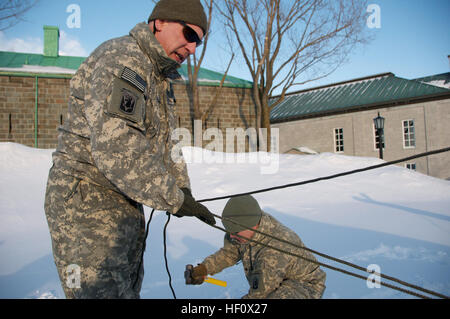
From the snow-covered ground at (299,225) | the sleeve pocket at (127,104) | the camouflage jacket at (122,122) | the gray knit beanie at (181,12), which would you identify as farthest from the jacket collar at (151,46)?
the snow-covered ground at (299,225)

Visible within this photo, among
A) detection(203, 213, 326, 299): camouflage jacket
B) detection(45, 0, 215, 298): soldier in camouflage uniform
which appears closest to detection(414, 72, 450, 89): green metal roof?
detection(203, 213, 326, 299): camouflage jacket

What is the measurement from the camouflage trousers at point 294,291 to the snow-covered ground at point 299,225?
74cm

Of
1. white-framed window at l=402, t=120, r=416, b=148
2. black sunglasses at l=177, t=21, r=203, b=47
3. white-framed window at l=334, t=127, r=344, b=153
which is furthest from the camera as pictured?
white-framed window at l=334, t=127, r=344, b=153

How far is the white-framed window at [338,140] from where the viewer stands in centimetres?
2402

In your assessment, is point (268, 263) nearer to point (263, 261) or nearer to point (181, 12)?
point (263, 261)

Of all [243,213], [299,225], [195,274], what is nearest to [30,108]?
[299,225]

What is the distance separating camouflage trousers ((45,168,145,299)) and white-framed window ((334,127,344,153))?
23.8 m

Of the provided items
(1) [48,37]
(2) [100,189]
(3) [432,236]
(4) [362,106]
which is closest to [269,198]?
(3) [432,236]

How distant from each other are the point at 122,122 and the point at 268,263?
5.33ft

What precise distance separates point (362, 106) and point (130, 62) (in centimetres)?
2302

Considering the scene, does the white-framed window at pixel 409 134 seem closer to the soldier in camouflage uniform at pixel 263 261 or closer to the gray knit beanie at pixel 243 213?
the soldier in camouflage uniform at pixel 263 261

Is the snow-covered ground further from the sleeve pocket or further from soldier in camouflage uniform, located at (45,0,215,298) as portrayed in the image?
the sleeve pocket

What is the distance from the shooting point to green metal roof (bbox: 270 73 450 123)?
21.0 m

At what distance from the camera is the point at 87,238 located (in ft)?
5.65
